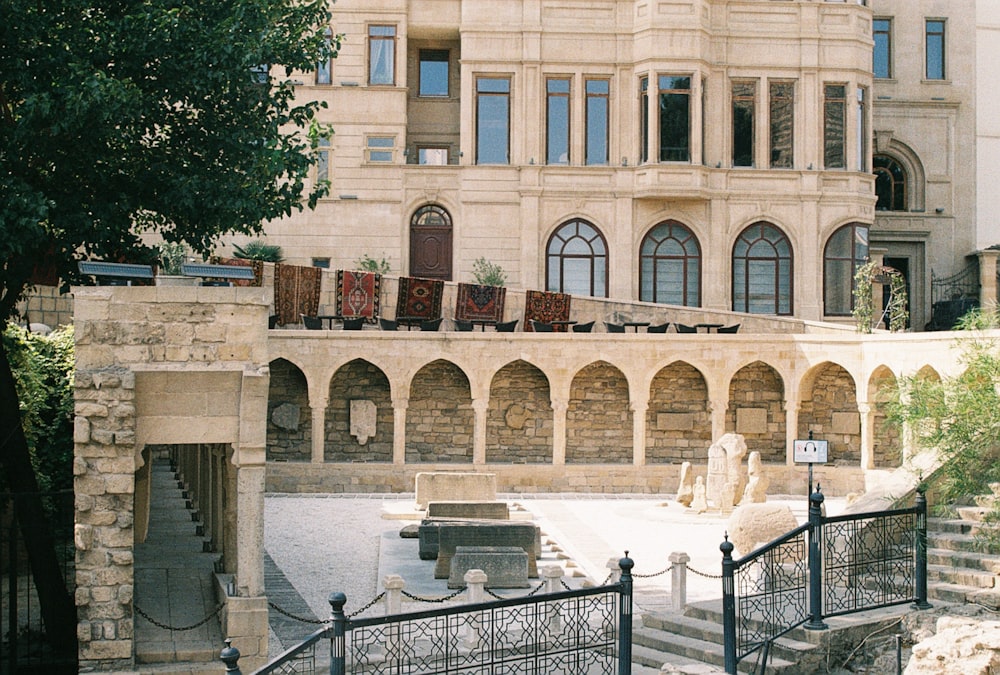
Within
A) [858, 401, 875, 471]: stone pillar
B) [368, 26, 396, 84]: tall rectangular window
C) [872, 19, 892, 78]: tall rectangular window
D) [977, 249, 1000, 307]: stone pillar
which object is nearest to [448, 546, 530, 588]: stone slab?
[858, 401, 875, 471]: stone pillar

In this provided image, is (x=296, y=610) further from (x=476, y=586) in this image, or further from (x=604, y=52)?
(x=604, y=52)

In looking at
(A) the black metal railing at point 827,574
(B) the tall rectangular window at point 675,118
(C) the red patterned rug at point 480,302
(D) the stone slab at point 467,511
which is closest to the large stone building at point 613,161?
(B) the tall rectangular window at point 675,118

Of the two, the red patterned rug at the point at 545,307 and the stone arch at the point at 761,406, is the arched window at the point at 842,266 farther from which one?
the red patterned rug at the point at 545,307

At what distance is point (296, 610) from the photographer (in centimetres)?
1515

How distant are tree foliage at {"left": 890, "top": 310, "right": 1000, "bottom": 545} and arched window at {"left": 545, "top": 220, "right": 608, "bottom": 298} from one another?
18.5m

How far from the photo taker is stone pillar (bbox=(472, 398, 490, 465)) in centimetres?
2747

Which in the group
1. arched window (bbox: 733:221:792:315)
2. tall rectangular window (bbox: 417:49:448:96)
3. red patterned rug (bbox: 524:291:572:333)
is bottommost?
red patterned rug (bbox: 524:291:572:333)

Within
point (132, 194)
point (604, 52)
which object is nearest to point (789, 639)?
point (132, 194)

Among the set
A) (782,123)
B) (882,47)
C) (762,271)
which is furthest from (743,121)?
(882,47)

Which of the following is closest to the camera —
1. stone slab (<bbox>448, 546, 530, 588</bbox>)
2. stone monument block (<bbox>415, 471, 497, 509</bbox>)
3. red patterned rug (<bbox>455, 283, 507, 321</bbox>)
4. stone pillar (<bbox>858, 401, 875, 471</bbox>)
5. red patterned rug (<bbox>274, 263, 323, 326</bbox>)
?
stone slab (<bbox>448, 546, 530, 588</bbox>)

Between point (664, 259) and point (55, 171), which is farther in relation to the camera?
point (664, 259)

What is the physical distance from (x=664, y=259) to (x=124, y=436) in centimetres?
2275

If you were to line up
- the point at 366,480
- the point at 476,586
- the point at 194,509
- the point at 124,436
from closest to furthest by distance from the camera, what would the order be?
the point at 124,436 → the point at 476,586 → the point at 194,509 → the point at 366,480

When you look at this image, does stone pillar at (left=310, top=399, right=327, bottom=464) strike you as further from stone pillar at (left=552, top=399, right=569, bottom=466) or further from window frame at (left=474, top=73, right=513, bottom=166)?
window frame at (left=474, top=73, right=513, bottom=166)
